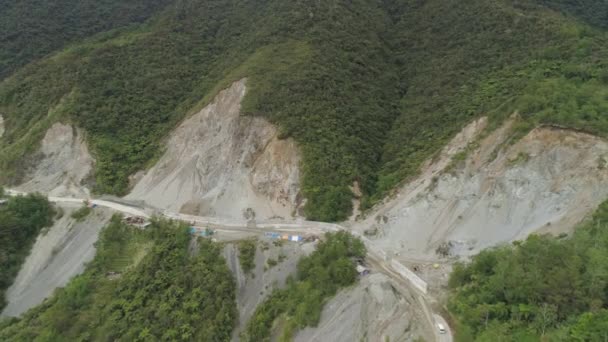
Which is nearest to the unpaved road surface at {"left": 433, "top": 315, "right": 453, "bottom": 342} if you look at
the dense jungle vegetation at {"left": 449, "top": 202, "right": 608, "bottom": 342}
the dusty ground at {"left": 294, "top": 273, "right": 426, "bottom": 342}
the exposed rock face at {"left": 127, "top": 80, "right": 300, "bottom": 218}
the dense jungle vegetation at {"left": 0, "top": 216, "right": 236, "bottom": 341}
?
the dense jungle vegetation at {"left": 449, "top": 202, "right": 608, "bottom": 342}

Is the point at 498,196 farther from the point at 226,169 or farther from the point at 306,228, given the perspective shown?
the point at 226,169

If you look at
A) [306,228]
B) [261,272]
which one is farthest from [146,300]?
[306,228]

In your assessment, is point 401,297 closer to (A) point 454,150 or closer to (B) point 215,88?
(A) point 454,150

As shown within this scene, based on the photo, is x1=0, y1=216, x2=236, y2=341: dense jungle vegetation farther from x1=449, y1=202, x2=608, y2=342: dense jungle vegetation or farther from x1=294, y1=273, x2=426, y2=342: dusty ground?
x1=449, y1=202, x2=608, y2=342: dense jungle vegetation

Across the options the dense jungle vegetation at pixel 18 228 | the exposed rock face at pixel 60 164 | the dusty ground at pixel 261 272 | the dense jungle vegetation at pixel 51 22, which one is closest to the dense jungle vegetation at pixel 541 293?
the dusty ground at pixel 261 272

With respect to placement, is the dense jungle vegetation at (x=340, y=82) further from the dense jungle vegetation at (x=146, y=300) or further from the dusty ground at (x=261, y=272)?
the dense jungle vegetation at (x=146, y=300)
